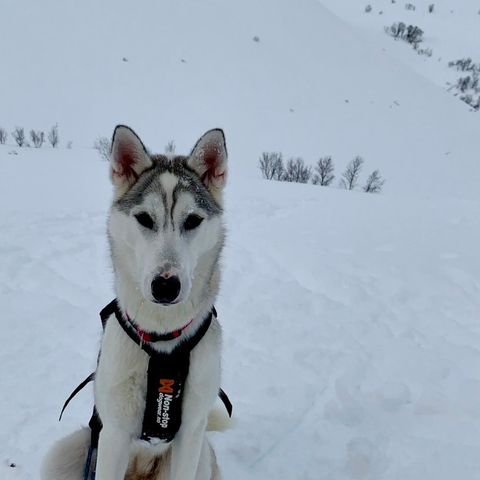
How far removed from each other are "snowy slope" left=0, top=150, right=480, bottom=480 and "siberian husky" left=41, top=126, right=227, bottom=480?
2.98ft

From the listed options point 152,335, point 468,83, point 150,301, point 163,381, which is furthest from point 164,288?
point 468,83

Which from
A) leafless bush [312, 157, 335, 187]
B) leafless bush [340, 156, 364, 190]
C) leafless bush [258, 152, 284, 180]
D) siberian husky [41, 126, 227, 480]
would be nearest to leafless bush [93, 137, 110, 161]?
leafless bush [258, 152, 284, 180]

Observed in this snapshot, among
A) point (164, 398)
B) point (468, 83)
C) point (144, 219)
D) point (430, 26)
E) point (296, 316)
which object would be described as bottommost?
point (296, 316)

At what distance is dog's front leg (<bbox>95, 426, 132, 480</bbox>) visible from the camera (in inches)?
81.3

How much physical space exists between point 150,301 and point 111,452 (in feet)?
2.42

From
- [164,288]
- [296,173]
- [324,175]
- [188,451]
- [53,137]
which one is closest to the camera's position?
[164,288]

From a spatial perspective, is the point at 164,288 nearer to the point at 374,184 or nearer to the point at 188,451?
the point at 188,451

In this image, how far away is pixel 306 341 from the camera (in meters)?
4.18

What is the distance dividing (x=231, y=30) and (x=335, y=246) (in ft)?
78.5

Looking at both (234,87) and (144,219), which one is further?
(234,87)

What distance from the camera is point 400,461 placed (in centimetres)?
290

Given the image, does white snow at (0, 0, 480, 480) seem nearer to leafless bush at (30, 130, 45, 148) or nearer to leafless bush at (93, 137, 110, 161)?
leafless bush at (93, 137, 110, 161)

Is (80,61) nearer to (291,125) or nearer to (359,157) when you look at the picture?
(291,125)

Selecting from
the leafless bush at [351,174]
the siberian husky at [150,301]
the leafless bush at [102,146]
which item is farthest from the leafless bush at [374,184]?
the siberian husky at [150,301]
